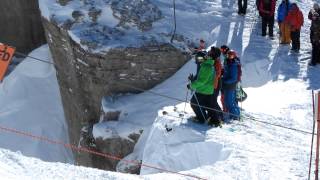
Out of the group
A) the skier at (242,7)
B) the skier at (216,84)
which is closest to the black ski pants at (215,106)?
the skier at (216,84)

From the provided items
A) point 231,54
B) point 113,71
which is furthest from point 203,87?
point 113,71

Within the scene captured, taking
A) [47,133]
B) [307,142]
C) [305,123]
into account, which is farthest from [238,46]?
[47,133]

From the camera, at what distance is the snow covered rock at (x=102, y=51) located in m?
16.0

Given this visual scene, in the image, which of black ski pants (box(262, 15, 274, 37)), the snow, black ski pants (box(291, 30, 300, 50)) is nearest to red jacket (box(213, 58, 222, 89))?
the snow

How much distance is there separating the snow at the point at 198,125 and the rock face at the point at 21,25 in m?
0.74

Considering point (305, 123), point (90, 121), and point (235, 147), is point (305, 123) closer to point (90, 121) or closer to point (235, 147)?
point (235, 147)

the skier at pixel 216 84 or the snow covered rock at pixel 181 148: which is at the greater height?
the skier at pixel 216 84

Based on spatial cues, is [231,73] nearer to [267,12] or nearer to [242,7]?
[267,12]

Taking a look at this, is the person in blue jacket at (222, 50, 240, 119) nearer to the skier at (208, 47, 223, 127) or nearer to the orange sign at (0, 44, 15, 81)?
the skier at (208, 47, 223, 127)

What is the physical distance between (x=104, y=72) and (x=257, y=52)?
4303mm

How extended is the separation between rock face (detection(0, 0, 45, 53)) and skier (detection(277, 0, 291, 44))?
895 cm

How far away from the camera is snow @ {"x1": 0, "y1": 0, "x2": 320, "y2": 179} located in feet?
32.2

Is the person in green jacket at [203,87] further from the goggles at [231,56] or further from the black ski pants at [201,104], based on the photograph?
the goggles at [231,56]

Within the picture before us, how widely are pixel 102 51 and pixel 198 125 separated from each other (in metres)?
5.22
